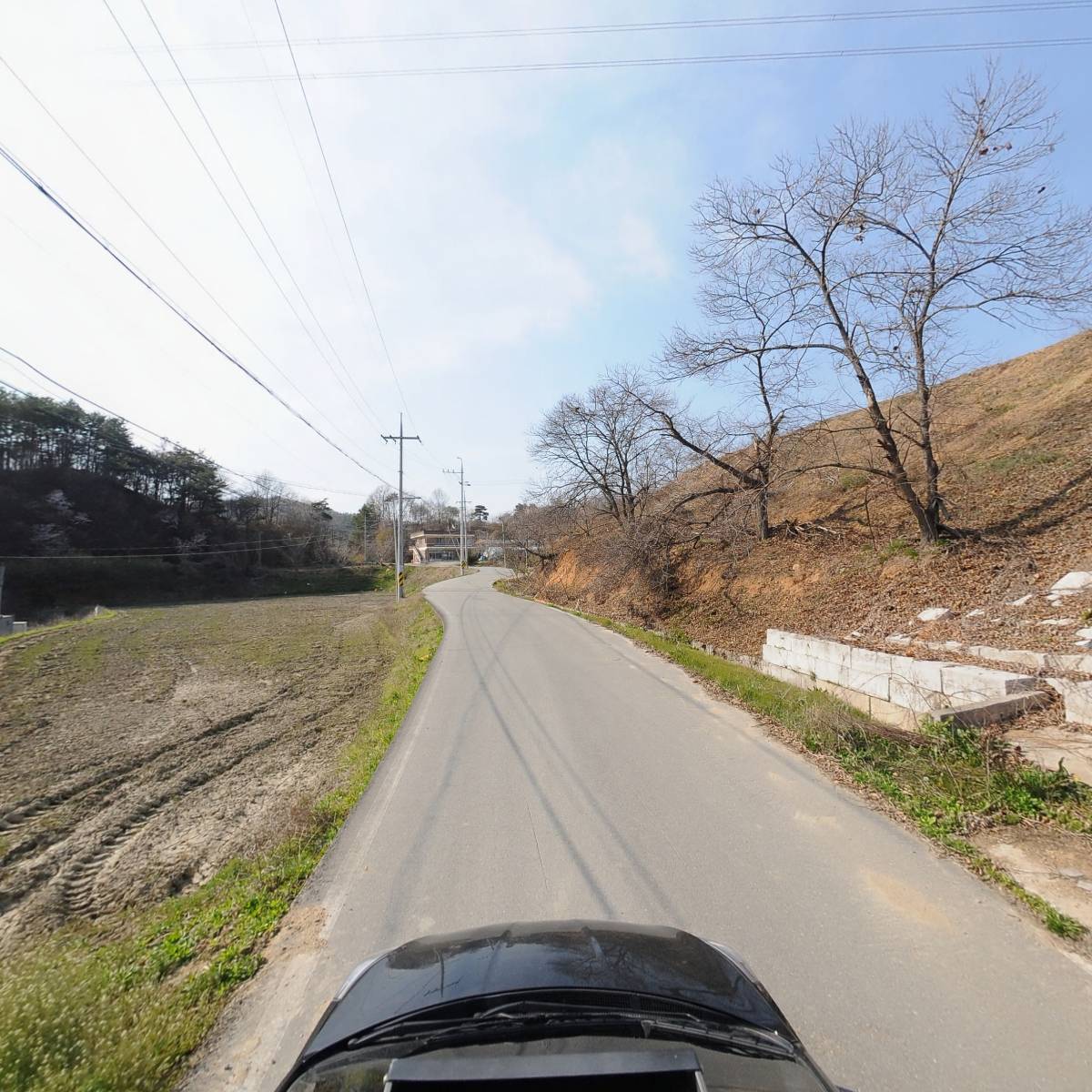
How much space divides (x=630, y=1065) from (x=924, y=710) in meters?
7.40

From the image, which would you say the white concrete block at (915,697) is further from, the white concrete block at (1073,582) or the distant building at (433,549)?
the distant building at (433,549)

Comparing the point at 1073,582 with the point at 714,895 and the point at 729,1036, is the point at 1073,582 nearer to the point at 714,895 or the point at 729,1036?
the point at 714,895

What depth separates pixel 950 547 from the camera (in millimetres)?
12500

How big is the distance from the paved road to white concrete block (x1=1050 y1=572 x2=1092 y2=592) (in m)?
5.33

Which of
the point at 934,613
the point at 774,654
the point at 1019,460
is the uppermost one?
the point at 1019,460

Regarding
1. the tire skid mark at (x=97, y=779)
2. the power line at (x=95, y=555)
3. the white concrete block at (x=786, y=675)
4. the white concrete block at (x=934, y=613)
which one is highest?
the power line at (x=95, y=555)

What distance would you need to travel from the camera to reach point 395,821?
19.0 feet

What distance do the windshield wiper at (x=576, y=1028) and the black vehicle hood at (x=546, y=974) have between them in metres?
0.07

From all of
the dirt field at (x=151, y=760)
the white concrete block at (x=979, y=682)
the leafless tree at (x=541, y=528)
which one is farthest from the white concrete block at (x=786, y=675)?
the leafless tree at (x=541, y=528)

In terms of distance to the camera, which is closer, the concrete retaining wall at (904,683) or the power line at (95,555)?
the concrete retaining wall at (904,683)

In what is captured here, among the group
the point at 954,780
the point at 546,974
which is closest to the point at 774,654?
the point at 954,780

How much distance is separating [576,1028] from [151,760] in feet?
33.5

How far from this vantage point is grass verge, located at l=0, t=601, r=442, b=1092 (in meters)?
2.78

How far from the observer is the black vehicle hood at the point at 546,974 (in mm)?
2109
